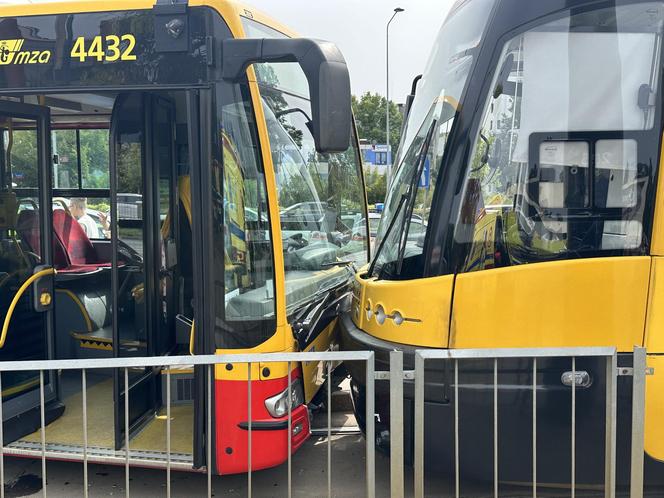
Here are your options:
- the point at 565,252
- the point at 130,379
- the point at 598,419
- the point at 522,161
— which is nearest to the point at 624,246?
the point at 565,252

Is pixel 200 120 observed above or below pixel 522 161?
above

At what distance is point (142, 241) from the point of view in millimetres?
4090

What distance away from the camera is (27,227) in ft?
14.0

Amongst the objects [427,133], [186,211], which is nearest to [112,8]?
[186,211]

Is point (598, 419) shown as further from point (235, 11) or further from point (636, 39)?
point (235, 11)

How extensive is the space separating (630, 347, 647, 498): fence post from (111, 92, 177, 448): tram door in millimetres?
2748

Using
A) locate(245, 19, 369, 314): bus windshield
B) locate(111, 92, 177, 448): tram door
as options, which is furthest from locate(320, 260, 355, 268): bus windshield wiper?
locate(111, 92, 177, 448): tram door

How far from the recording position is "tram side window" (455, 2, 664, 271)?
3.21m

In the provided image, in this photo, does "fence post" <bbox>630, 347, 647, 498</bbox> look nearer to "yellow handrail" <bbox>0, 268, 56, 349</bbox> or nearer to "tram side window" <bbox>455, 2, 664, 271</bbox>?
"tram side window" <bbox>455, 2, 664, 271</bbox>

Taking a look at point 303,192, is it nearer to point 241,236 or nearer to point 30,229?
point 241,236

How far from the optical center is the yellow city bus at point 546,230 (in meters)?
3.19

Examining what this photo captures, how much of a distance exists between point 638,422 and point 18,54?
12.3ft

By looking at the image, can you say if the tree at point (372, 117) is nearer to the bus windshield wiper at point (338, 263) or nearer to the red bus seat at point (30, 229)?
the bus windshield wiper at point (338, 263)

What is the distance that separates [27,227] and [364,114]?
37.0 m
